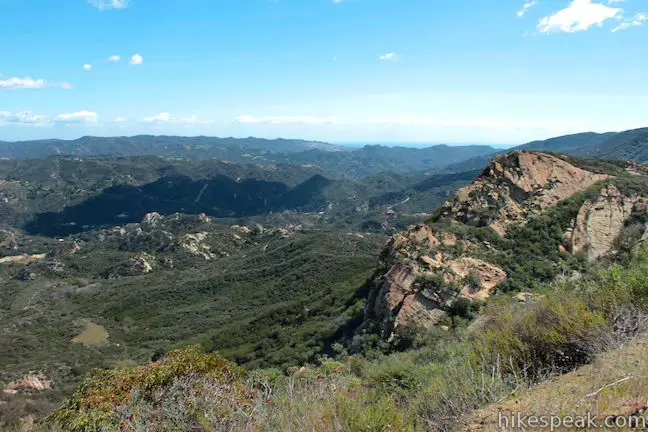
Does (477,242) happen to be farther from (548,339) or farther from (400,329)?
(548,339)

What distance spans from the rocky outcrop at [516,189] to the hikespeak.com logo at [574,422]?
29656 millimetres

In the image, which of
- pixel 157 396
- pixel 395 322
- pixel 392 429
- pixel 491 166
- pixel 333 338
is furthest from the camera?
pixel 491 166

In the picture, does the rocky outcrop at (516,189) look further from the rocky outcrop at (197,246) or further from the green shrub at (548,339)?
the rocky outcrop at (197,246)

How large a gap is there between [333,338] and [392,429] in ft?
82.1

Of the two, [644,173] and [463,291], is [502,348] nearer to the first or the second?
[463,291]

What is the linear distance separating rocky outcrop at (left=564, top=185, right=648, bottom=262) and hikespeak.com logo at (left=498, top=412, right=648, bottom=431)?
28354 millimetres

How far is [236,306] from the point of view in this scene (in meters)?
75.4

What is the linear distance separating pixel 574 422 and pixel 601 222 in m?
32.2

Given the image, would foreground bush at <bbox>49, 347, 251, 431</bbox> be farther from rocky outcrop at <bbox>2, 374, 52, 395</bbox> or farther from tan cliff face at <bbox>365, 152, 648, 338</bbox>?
rocky outcrop at <bbox>2, 374, 52, 395</bbox>

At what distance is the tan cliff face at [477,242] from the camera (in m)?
25.2

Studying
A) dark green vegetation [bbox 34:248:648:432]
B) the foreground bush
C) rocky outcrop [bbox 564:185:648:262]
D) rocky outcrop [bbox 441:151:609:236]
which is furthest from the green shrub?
rocky outcrop [bbox 441:151:609:236]

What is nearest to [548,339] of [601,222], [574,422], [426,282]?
[574,422]

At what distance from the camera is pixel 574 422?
13.8 ft

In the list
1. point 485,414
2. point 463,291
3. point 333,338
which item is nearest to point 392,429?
point 485,414
